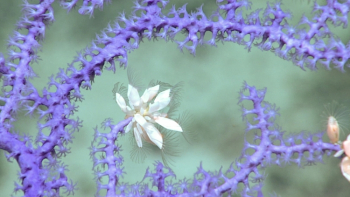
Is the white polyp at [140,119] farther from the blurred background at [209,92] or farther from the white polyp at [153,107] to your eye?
the blurred background at [209,92]

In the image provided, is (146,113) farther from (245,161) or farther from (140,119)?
(245,161)

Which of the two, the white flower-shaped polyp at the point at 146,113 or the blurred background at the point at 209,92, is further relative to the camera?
the blurred background at the point at 209,92

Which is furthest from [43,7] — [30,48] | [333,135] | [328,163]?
[328,163]

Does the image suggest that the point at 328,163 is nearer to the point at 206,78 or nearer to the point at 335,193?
the point at 335,193

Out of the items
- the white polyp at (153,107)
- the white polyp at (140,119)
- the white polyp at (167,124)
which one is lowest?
the white polyp at (167,124)

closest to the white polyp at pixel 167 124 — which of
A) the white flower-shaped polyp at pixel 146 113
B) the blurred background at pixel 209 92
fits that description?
the white flower-shaped polyp at pixel 146 113

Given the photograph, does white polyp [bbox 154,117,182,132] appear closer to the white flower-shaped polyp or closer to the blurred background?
the white flower-shaped polyp
